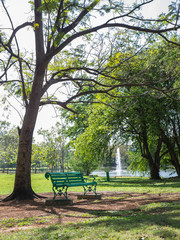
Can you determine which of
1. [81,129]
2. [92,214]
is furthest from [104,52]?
[81,129]

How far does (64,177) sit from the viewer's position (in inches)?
356

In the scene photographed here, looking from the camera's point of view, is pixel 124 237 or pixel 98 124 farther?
pixel 98 124

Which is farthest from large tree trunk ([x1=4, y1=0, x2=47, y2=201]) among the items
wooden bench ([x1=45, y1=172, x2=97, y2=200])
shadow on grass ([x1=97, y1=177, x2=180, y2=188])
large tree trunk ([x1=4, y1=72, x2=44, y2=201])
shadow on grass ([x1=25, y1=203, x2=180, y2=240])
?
shadow on grass ([x1=97, y1=177, x2=180, y2=188])

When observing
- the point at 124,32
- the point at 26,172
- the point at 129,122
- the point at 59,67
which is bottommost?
the point at 26,172

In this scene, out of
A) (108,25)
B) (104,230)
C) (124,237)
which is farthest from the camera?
(108,25)

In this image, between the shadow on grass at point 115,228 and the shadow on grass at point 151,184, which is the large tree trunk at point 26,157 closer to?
the shadow on grass at point 115,228

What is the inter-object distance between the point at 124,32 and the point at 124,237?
820cm

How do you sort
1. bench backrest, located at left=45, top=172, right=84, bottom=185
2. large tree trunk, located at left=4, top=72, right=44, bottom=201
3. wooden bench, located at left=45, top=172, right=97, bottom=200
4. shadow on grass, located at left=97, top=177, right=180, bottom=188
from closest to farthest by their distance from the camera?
wooden bench, located at left=45, top=172, right=97, bottom=200 → bench backrest, located at left=45, top=172, right=84, bottom=185 → large tree trunk, located at left=4, top=72, right=44, bottom=201 → shadow on grass, located at left=97, top=177, right=180, bottom=188

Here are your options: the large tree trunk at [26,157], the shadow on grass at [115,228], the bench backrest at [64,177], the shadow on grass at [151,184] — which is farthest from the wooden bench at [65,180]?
the shadow on grass at [151,184]

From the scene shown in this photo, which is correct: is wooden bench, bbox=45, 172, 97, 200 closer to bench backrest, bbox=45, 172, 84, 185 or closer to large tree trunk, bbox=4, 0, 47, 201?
bench backrest, bbox=45, 172, 84, 185

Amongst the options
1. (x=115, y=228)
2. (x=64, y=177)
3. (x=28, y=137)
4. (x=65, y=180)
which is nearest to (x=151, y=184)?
(x=64, y=177)

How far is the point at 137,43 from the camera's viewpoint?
10133mm

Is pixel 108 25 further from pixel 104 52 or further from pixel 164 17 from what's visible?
pixel 164 17

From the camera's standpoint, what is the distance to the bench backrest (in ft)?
27.8
